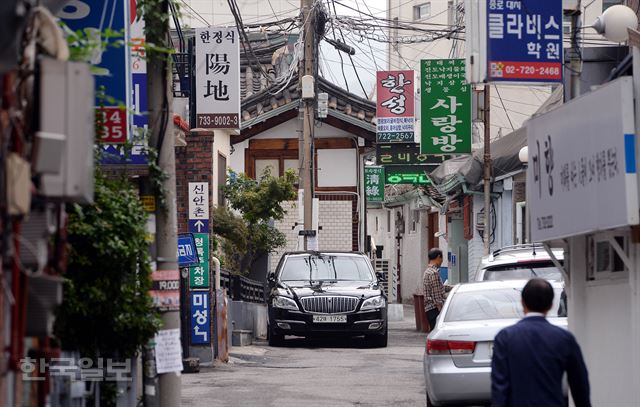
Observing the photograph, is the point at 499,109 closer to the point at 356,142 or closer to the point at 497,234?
the point at 356,142

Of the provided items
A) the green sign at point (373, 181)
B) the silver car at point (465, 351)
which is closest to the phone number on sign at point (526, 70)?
the silver car at point (465, 351)

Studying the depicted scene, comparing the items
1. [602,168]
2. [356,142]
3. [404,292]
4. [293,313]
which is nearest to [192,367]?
[293,313]

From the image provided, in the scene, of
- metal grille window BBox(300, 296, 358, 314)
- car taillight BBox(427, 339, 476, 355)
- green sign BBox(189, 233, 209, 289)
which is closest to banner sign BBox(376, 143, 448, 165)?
metal grille window BBox(300, 296, 358, 314)

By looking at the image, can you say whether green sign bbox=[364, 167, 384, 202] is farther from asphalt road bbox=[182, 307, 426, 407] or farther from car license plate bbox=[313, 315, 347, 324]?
car license plate bbox=[313, 315, 347, 324]

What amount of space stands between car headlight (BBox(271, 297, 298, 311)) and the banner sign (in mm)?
8399

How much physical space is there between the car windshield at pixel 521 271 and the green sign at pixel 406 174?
15725 millimetres

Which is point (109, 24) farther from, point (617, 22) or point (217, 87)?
point (217, 87)

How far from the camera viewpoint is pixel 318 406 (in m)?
14.0

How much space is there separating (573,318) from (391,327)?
21.1m

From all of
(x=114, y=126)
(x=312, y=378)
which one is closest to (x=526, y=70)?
(x=312, y=378)

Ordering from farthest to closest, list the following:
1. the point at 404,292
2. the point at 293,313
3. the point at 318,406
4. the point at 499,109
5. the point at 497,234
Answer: the point at 404,292
the point at 499,109
the point at 497,234
the point at 293,313
the point at 318,406

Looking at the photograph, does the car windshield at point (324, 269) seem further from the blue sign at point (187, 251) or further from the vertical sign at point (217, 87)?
the blue sign at point (187, 251)

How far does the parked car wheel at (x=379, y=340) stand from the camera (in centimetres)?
2359

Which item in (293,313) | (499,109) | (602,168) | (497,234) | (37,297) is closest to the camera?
(37,297)
